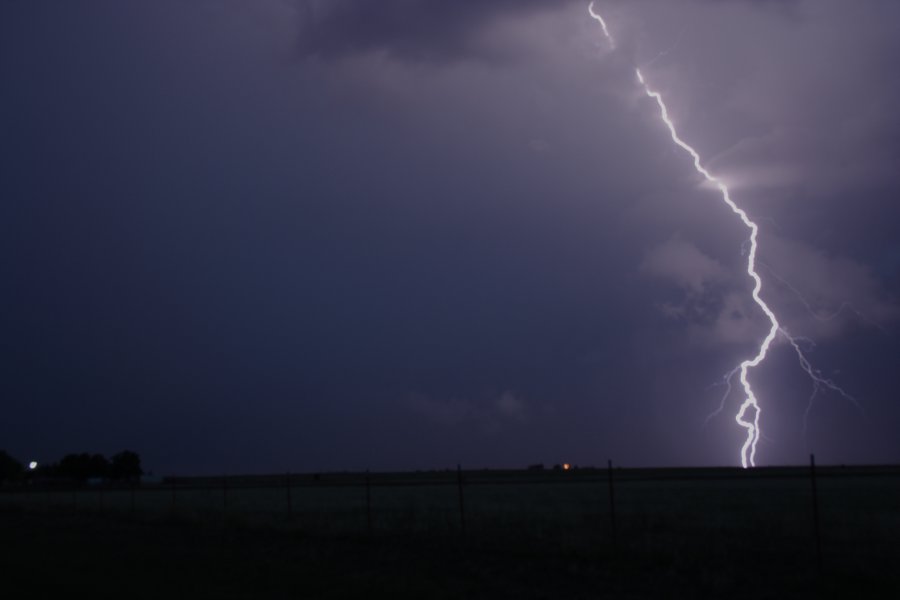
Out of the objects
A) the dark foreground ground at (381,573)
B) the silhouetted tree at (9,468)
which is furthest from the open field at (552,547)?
the silhouetted tree at (9,468)

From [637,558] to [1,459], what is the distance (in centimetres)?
10187

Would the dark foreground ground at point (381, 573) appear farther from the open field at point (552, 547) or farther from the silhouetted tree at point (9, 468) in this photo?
the silhouetted tree at point (9, 468)

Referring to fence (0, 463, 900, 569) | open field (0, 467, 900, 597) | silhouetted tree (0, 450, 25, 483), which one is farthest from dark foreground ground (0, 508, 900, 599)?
silhouetted tree (0, 450, 25, 483)

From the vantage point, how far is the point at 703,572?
44.7 ft

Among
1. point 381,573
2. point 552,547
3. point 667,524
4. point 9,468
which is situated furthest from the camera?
point 9,468

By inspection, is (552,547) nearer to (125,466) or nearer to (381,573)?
(381,573)

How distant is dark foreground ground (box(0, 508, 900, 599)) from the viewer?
1288 centimetres

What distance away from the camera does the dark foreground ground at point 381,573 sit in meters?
12.9

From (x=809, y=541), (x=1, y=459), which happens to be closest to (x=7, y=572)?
(x=809, y=541)

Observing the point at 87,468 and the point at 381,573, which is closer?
the point at 381,573

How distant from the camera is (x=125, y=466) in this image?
11231cm

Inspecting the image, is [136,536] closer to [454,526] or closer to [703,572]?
[454,526]

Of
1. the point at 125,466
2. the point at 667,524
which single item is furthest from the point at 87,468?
the point at 667,524

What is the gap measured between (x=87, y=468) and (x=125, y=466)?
4.84m
